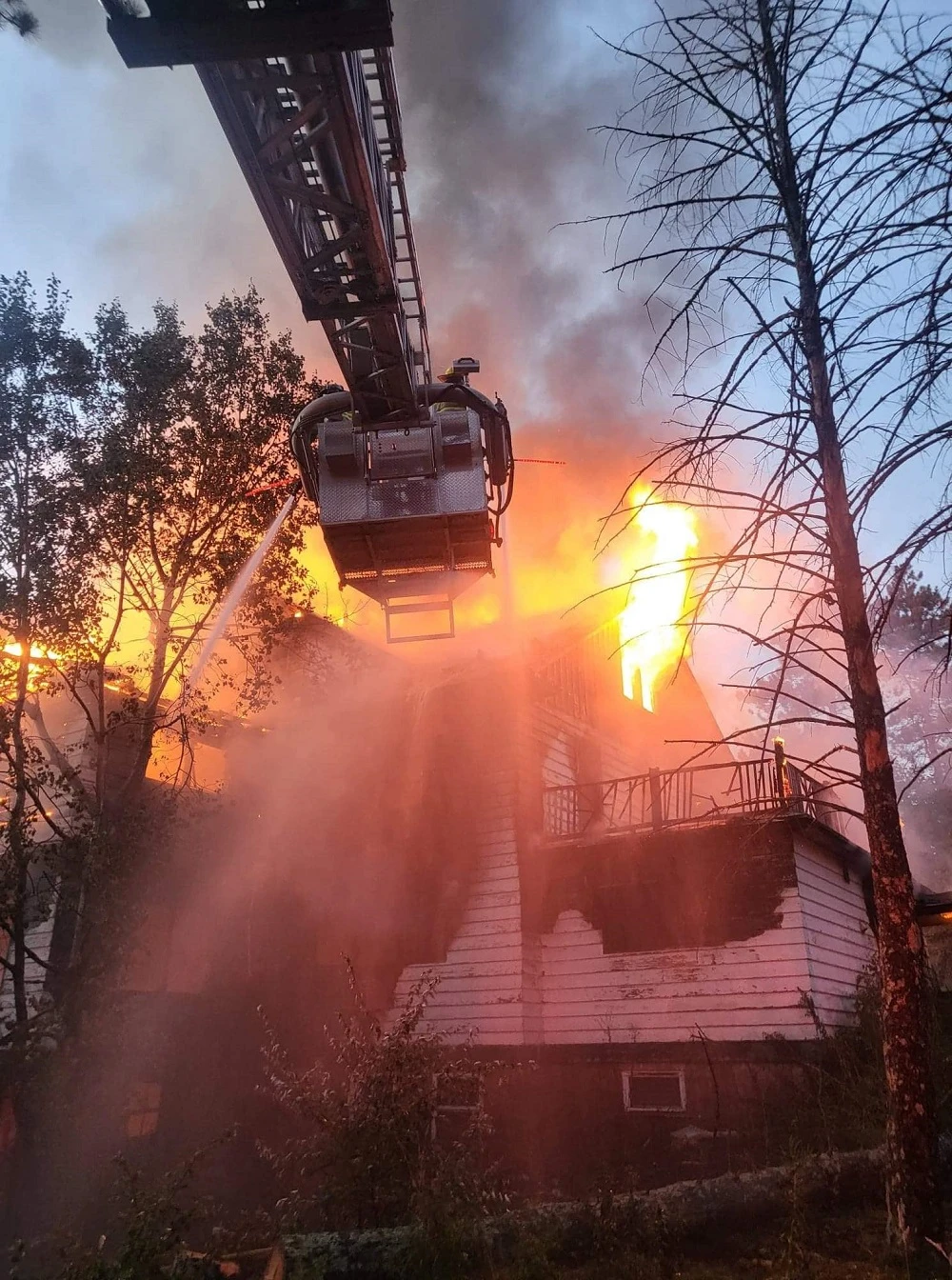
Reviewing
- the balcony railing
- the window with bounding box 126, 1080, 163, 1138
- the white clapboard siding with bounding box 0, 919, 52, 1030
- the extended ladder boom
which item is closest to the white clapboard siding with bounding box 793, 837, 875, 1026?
the balcony railing

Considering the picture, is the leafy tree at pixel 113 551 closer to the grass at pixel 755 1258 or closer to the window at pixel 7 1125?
the window at pixel 7 1125

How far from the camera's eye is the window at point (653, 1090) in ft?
37.1

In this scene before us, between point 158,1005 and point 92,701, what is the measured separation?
5.98 metres

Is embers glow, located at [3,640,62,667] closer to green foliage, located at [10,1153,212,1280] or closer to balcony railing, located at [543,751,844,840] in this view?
green foliage, located at [10,1153,212,1280]

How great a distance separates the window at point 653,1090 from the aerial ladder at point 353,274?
7.89 metres

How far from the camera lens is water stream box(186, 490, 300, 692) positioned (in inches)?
Answer: 551

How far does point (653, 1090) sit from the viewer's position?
38.0ft

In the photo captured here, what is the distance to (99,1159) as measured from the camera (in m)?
11.1

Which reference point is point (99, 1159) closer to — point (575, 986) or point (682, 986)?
point (575, 986)

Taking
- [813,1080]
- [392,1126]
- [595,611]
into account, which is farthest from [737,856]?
[595,611]

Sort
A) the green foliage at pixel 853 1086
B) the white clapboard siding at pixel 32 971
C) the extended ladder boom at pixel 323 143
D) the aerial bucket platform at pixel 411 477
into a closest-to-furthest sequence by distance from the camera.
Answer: the extended ladder boom at pixel 323 143 < the aerial bucket platform at pixel 411 477 < the green foliage at pixel 853 1086 < the white clapboard siding at pixel 32 971

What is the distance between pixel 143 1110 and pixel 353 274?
13068 millimetres

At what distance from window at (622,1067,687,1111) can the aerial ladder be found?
789 centimetres

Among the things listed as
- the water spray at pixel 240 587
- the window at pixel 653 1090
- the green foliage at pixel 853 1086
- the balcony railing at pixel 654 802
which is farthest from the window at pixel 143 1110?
the green foliage at pixel 853 1086
